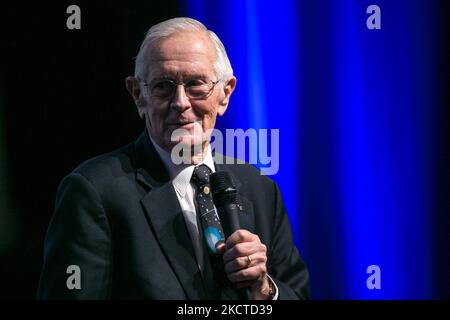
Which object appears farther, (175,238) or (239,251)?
(175,238)

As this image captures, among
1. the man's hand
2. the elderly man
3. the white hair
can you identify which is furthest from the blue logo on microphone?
the white hair

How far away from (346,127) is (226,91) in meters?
0.51

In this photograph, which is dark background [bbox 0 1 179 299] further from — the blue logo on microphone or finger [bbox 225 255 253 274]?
finger [bbox 225 255 253 274]

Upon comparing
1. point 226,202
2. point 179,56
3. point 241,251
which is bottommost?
point 241,251

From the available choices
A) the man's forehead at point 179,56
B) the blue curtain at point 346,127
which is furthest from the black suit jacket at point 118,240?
the blue curtain at point 346,127

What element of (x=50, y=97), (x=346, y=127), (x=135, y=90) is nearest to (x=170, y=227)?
(x=135, y=90)

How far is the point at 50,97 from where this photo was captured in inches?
87.4

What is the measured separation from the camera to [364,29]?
7.72 feet

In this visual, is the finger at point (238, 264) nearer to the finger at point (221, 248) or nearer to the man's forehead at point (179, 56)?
the finger at point (221, 248)

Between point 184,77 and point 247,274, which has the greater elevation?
point 184,77

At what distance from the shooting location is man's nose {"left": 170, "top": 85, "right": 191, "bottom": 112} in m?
1.91

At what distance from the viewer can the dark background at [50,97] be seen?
220cm

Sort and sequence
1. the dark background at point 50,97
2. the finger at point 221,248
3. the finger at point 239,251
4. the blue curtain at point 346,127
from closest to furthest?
the finger at point 239,251 → the finger at point 221,248 → the dark background at point 50,97 → the blue curtain at point 346,127

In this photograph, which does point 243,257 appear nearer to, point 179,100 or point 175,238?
point 175,238
